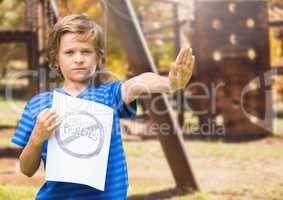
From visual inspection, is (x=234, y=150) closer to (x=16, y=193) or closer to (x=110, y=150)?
(x=16, y=193)

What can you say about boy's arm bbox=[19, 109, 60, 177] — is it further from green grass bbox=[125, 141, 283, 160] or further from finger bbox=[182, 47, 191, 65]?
green grass bbox=[125, 141, 283, 160]

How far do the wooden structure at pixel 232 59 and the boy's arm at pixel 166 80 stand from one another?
632cm

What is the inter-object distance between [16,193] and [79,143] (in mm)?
2130

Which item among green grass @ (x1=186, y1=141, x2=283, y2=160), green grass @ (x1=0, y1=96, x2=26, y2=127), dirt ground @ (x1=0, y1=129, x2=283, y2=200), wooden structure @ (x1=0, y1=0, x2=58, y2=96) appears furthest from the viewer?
green grass @ (x1=0, y1=96, x2=26, y2=127)

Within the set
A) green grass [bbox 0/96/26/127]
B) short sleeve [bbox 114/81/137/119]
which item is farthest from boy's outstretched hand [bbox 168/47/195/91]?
green grass [bbox 0/96/26/127]

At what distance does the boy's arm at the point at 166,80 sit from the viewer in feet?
5.69

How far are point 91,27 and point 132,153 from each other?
4545 mm

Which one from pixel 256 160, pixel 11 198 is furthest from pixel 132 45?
pixel 256 160

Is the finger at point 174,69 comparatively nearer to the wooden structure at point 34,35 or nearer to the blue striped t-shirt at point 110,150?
the blue striped t-shirt at point 110,150

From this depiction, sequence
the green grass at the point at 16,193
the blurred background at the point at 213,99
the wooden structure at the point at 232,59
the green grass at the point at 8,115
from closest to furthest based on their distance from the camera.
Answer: the green grass at the point at 16,193
the blurred background at the point at 213,99
the wooden structure at the point at 232,59
the green grass at the point at 8,115

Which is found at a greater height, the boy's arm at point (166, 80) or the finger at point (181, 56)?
the finger at point (181, 56)

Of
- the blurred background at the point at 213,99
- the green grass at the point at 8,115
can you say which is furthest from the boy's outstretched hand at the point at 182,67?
the green grass at the point at 8,115

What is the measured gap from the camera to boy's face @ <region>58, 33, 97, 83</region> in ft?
6.44

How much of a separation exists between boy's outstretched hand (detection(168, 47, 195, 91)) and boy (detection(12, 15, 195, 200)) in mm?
86
